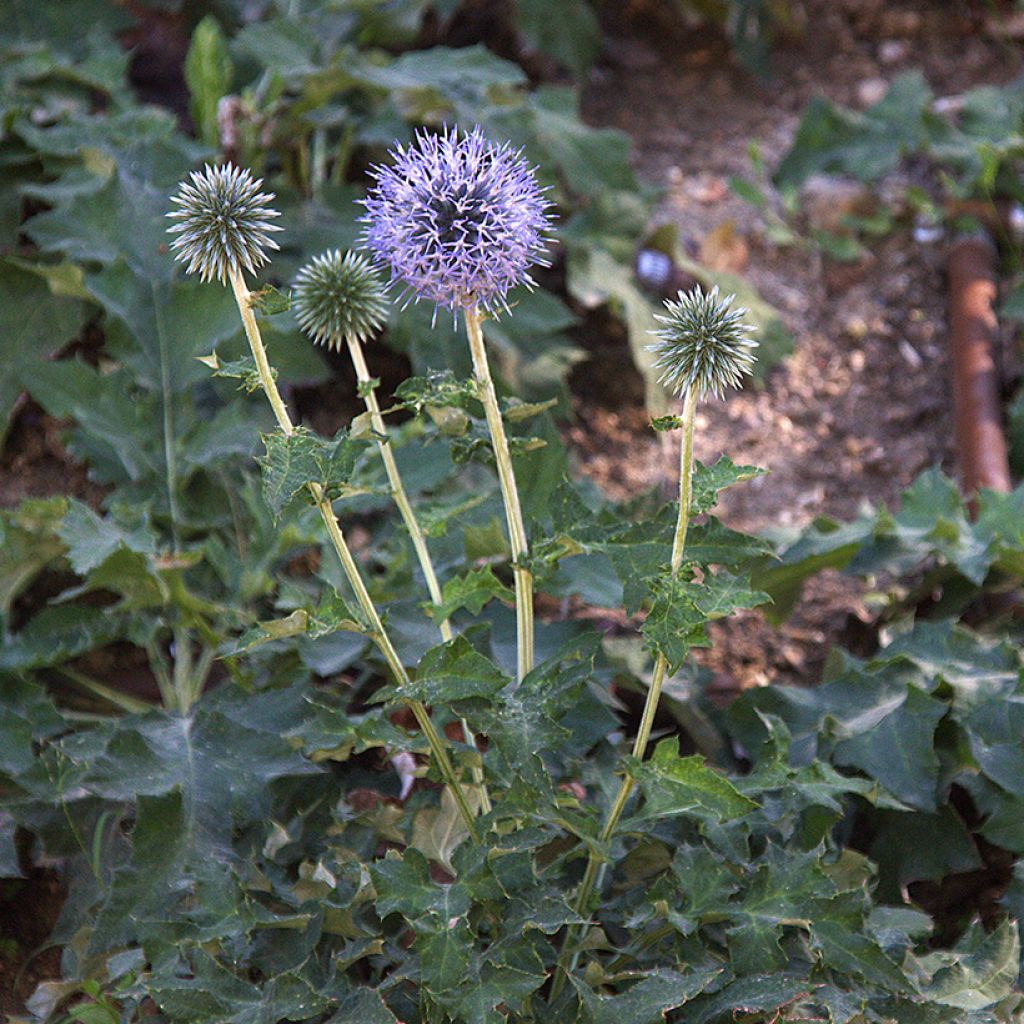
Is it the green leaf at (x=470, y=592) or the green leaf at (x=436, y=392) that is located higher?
the green leaf at (x=436, y=392)

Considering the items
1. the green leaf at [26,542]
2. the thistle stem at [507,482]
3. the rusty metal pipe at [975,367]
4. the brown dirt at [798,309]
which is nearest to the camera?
the thistle stem at [507,482]

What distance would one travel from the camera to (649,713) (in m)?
1.40

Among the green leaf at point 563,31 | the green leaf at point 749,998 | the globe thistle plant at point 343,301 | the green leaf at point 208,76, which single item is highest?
the green leaf at point 563,31

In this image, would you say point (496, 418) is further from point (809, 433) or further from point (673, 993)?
point (809, 433)

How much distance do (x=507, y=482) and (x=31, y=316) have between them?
141 cm

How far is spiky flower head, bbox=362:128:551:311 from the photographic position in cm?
131

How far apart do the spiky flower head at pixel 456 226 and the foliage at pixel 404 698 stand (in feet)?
0.40

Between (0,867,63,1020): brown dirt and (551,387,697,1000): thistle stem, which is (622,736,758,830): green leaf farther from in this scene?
(0,867,63,1020): brown dirt

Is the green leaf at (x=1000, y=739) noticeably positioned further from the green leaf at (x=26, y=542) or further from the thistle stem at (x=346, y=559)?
the green leaf at (x=26, y=542)

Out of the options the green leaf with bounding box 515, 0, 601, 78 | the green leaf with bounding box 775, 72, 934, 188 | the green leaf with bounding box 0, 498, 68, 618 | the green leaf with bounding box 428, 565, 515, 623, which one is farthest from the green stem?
the green leaf with bounding box 775, 72, 934, 188

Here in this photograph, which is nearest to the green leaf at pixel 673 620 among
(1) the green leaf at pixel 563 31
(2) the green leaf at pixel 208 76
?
(2) the green leaf at pixel 208 76

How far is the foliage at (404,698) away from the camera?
1.38m

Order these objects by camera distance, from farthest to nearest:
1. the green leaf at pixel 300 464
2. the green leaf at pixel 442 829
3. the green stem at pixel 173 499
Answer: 1. the green stem at pixel 173 499
2. the green leaf at pixel 442 829
3. the green leaf at pixel 300 464

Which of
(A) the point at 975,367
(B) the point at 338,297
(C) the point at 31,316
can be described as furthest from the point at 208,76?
(A) the point at 975,367
